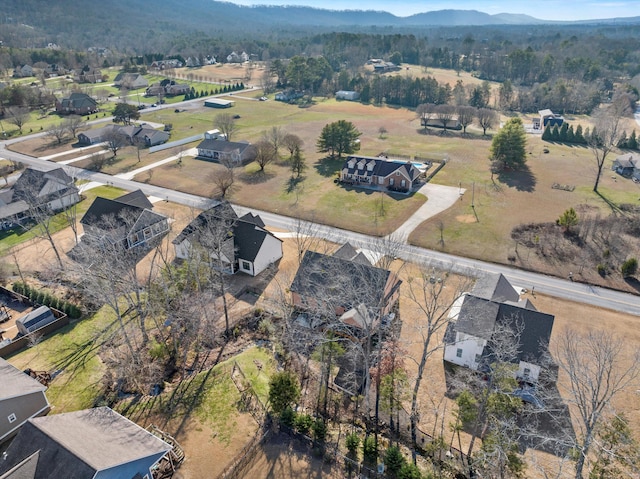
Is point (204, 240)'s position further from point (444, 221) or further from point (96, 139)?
point (96, 139)

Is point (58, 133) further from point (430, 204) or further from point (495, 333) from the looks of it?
point (495, 333)

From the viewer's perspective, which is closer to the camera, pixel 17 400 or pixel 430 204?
pixel 17 400

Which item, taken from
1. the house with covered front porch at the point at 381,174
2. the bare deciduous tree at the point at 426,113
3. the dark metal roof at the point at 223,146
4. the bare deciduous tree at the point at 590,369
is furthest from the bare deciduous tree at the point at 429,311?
the bare deciduous tree at the point at 426,113

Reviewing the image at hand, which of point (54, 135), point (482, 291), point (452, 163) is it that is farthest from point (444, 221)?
point (54, 135)

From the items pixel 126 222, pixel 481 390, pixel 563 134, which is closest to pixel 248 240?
pixel 126 222

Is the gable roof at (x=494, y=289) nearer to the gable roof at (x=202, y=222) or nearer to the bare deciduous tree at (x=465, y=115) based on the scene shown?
the gable roof at (x=202, y=222)
